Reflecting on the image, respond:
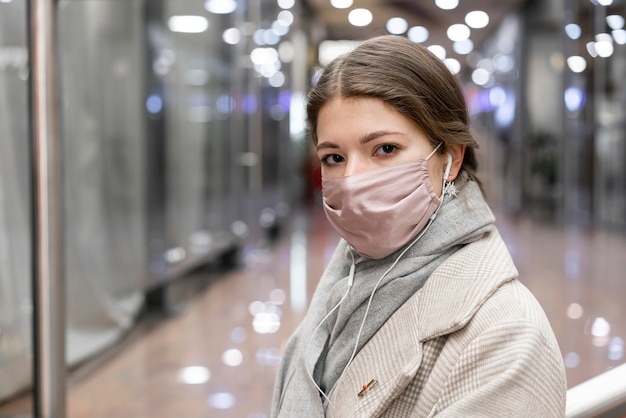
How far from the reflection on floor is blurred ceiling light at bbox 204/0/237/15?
8.38ft

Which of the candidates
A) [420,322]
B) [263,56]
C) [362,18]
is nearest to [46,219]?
[420,322]

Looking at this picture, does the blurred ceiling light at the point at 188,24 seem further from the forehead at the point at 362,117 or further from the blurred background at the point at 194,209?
the forehead at the point at 362,117

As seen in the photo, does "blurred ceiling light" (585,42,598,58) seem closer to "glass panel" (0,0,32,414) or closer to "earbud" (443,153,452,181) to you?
"glass panel" (0,0,32,414)

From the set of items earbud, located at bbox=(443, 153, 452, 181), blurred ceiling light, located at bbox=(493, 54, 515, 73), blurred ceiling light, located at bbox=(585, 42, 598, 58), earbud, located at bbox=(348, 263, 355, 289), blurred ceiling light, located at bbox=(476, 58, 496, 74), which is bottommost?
blurred ceiling light, located at bbox=(476, 58, 496, 74)

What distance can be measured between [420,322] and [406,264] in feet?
0.35

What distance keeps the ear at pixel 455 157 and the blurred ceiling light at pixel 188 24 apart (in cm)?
502

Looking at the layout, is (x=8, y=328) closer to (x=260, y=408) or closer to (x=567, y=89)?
(x=260, y=408)

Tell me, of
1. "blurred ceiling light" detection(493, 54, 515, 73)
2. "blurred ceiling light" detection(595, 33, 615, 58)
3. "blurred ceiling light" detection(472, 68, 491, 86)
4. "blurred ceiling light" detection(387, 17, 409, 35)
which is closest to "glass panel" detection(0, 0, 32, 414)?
"blurred ceiling light" detection(387, 17, 409, 35)

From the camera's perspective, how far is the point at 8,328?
10.7 feet

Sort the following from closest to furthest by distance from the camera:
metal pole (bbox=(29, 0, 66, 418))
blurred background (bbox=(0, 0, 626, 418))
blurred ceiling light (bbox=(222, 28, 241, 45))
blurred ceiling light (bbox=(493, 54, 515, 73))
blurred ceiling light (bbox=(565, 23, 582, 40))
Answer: metal pole (bbox=(29, 0, 66, 418)), blurred background (bbox=(0, 0, 626, 418)), blurred ceiling light (bbox=(222, 28, 241, 45)), blurred ceiling light (bbox=(565, 23, 582, 40)), blurred ceiling light (bbox=(493, 54, 515, 73))

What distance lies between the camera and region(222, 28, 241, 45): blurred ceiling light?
24.9 feet

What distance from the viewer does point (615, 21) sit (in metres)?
10.3

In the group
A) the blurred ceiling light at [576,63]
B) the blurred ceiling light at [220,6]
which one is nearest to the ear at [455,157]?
the blurred ceiling light at [220,6]

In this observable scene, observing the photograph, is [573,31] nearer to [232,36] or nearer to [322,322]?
[232,36]
